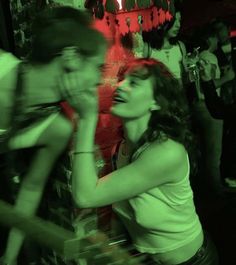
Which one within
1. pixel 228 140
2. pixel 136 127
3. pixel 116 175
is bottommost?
pixel 228 140

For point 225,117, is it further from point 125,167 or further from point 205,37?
point 125,167

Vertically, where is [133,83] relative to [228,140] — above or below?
above

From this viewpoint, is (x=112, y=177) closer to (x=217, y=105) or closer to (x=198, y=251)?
(x=198, y=251)

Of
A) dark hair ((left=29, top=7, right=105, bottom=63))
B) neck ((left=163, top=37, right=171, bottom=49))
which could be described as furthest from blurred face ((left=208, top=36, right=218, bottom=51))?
dark hair ((left=29, top=7, right=105, bottom=63))

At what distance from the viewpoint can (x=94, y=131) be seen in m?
1.75

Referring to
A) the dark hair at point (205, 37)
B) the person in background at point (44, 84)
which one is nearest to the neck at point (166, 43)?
the dark hair at point (205, 37)

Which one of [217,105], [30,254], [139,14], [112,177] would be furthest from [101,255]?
[217,105]

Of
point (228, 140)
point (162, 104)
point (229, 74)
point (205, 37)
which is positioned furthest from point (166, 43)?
point (228, 140)

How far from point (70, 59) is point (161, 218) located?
2.30 feet

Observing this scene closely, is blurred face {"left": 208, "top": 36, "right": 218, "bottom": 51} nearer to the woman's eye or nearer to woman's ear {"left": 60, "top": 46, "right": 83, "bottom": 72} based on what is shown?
the woman's eye

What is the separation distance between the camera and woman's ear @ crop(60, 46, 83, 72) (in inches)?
65.5

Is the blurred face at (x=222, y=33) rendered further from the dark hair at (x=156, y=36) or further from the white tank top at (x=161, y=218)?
the white tank top at (x=161, y=218)

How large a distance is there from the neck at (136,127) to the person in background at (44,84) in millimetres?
216

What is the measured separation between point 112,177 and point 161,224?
0.27 metres
